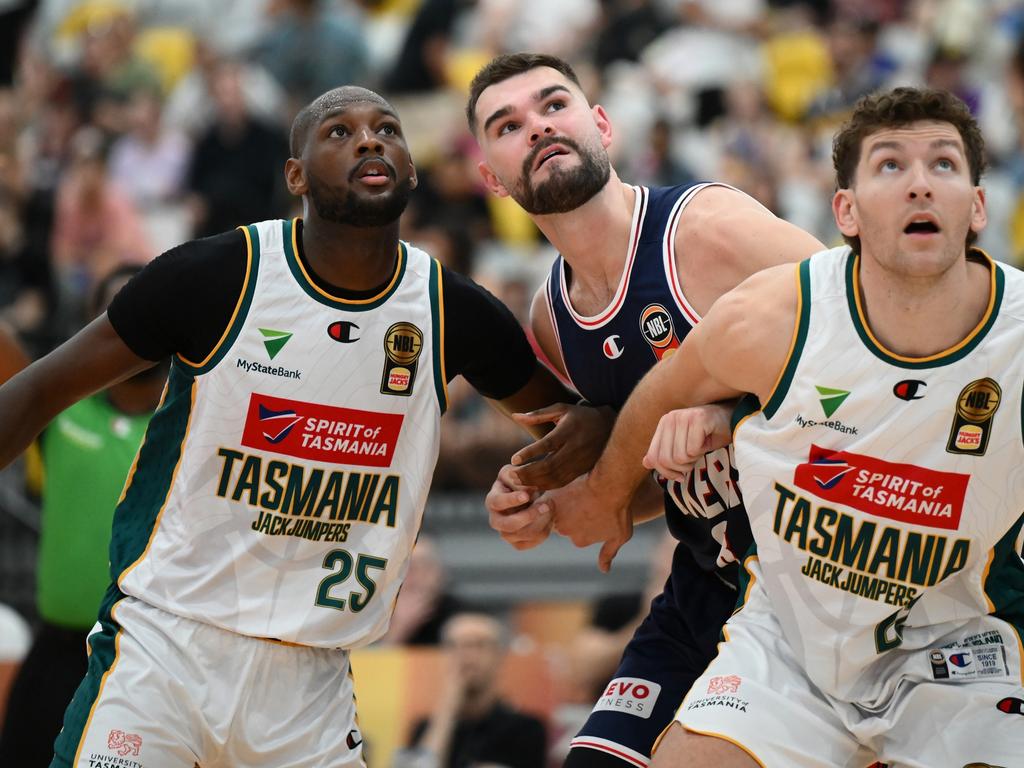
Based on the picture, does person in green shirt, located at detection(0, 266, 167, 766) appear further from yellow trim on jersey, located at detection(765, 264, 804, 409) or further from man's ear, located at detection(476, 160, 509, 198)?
yellow trim on jersey, located at detection(765, 264, 804, 409)

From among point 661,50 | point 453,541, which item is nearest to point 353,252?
point 453,541

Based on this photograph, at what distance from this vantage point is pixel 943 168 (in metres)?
4.55

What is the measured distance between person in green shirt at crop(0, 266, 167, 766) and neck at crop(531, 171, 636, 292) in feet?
6.77

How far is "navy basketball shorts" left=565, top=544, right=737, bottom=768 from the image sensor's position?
5336 millimetres

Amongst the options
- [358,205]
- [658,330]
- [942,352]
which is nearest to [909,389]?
[942,352]

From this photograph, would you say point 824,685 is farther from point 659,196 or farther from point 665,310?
point 659,196

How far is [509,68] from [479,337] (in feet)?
3.86

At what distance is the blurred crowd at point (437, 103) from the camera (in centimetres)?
1235

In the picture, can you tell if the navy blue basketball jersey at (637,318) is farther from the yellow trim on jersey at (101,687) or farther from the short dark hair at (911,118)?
the yellow trim on jersey at (101,687)

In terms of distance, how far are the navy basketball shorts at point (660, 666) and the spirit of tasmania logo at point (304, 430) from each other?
4.22 feet

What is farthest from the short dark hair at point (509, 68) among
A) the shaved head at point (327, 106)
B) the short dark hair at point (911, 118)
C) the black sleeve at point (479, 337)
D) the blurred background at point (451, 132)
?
the blurred background at point (451, 132)

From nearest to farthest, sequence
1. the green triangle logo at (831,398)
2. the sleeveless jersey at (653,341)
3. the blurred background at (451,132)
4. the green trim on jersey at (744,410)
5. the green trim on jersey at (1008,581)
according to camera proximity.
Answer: the green triangle logo at (831,398) → the green trim on jersey at (1008,581) → the green trim on jersey at (744,410) → the sleeveless jersey at (653,341) → the blurred background at (451,132)

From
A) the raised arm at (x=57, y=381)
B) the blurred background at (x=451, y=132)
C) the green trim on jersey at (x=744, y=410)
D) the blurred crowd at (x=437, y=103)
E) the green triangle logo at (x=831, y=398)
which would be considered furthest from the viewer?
the blurred crowd at (x=437, y=103)

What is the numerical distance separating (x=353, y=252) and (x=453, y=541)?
18.9 feet
